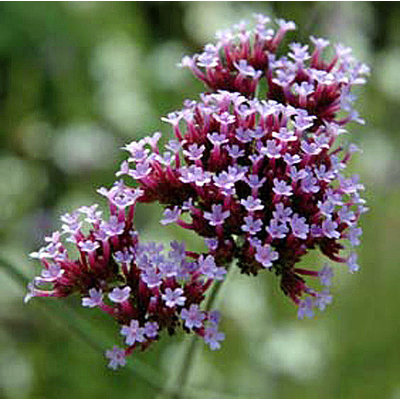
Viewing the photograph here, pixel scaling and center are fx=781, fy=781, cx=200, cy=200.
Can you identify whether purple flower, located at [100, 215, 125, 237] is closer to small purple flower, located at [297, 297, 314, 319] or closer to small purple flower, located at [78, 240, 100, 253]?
small purple flower, located at [78, 240, 100, 253]

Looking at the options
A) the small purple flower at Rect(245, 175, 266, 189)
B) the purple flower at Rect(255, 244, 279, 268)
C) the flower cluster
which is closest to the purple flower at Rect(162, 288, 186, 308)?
the flower cluster

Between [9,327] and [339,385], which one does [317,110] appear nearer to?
[339,385]

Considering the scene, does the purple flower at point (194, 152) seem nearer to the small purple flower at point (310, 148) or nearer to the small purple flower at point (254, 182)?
the small purple flower at point (254, 182)

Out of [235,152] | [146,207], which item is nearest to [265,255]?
[235,152]

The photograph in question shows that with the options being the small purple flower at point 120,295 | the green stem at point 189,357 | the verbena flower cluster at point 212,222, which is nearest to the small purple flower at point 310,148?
the verbena flower cluster at point 212,222

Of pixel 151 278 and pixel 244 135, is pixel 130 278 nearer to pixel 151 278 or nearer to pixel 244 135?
pixel 151 278

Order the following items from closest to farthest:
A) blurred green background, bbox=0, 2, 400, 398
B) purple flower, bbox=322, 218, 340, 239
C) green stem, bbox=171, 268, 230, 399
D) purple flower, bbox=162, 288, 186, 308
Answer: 1. purple flower, bbox=162, 288, 186, 308
2. purple flower, bbox=322, 218, 340, 239
3. green stem, bbox=171, 268, 230, 399
4. blurred green background, bbox=0, 2, 400, 398

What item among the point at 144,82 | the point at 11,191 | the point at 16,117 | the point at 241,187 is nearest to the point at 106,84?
the point at 144,82
